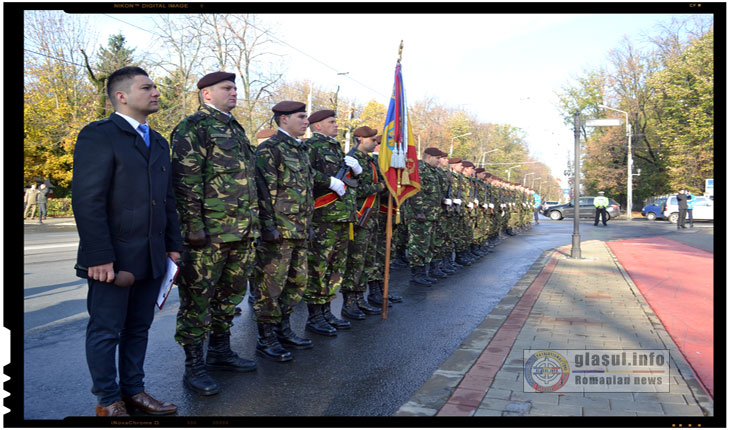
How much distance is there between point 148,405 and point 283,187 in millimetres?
2091

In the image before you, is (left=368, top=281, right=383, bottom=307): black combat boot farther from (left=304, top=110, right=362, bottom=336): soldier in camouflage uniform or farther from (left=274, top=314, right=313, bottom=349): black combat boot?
(left=274, top=314, right=313, bottom=349): black combat boot

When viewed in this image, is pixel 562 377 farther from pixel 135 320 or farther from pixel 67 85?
pixel 67 85

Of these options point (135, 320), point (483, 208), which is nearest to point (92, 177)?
point (135, 320)

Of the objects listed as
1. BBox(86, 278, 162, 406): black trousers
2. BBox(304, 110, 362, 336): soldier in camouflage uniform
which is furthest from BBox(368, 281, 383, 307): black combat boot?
BBox(86, 278, 162, 406): black trousers

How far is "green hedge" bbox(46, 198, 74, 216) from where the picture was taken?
3101 cm

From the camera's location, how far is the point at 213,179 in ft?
12.7

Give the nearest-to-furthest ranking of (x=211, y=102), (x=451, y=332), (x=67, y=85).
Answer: (x=211, y=102), (x=451, y=332), (x=67, y=85)

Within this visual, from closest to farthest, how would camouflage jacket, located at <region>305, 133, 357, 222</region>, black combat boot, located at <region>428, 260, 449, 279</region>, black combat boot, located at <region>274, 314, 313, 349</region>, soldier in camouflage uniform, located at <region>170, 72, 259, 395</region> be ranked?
soldier in camouflage uniform, located at <region>170, 72, 259, 395</region>
black combat boot, located at <region>274, 314, 313, 349</region>
camouflage jacket, located at <region>305, 133, 357, 222</region>
black combat boot, located at <region>428, 260, 449, 279</region>

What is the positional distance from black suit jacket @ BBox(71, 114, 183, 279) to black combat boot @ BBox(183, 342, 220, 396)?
2.63 ft

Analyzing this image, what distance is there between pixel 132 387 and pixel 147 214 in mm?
1091

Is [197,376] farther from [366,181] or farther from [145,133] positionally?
[366,181]

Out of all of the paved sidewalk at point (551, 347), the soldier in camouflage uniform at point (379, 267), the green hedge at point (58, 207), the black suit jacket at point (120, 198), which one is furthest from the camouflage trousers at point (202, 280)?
the green hedge at point (58, 207)

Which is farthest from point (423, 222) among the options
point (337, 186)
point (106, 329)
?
point (106, 329)

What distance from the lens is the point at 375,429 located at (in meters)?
2.57
